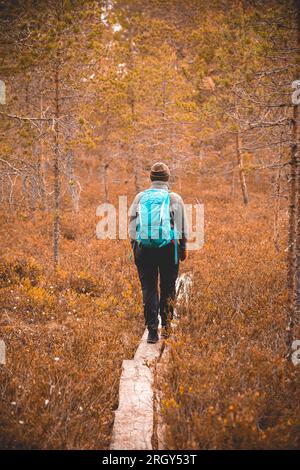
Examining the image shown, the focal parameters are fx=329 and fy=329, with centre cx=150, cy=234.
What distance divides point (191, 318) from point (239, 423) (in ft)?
8.58

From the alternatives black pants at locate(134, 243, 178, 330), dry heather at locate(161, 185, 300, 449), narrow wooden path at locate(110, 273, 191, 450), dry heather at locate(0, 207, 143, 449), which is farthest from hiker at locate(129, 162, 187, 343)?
dry heather at locate(0, 207, 143, 449)

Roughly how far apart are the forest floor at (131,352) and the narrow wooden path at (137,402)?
14 cm

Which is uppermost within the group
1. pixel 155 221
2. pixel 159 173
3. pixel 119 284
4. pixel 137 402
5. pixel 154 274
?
pixel 159 173

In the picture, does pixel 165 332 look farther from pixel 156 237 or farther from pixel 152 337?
pixel 156 237

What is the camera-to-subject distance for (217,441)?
121 inches

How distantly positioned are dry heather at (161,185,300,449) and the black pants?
53 cm

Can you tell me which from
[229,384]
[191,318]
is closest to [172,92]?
[191,318]

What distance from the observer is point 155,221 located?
461cm

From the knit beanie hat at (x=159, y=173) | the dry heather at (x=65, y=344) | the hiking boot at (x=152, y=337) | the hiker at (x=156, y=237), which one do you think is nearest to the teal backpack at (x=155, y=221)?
the hiker at (x=156, y=237)

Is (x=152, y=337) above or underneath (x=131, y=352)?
above

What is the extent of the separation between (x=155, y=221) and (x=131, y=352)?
2026 mm

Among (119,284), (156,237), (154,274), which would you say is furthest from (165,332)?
(119,284)

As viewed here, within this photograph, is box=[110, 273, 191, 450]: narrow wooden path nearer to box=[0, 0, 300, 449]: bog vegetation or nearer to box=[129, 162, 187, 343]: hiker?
box=[0, 0, 300, 449]: bog vegetation
